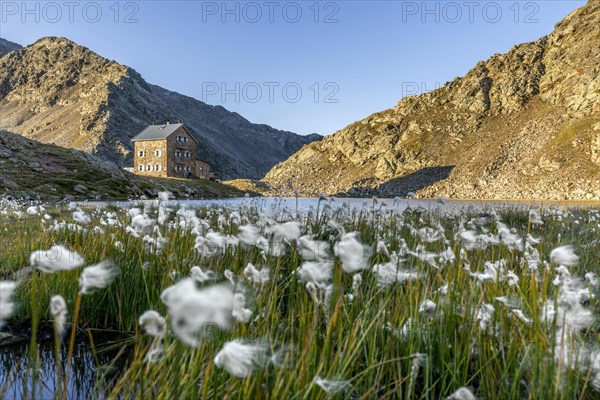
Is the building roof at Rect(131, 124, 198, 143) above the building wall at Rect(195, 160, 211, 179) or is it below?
above

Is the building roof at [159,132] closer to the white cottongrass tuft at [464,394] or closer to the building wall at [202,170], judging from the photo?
the building wall at [202,170]

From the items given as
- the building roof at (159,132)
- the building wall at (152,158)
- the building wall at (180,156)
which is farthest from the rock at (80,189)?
the building roof at (159,132)

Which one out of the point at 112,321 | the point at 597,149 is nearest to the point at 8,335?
the point at 112,321

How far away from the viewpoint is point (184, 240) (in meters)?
4.64

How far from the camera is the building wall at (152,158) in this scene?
3024 inches

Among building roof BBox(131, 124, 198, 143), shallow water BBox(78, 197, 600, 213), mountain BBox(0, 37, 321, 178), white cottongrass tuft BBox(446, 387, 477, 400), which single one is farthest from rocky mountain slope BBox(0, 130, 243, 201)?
mountain BBox(0, 37, 321, 178)

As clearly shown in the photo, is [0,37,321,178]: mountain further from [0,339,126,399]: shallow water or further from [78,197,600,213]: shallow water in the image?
[0,339,126,399]: shallow water

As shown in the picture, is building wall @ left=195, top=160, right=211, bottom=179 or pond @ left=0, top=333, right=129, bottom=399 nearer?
pond @ left=0, top=333, right=129, bottom=399

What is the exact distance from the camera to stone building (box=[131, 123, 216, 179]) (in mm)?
76938

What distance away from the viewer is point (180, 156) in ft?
261

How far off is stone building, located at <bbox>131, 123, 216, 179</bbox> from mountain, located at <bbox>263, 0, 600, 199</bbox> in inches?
1035

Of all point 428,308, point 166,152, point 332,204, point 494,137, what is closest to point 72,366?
point 428,308

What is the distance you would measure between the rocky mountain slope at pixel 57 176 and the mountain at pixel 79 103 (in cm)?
7773

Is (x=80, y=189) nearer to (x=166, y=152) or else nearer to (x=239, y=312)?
(x=239, y=312)
